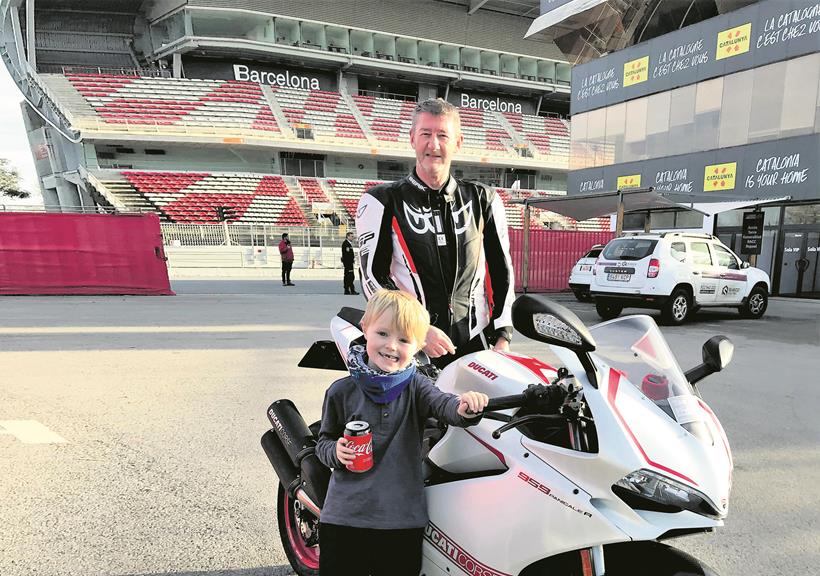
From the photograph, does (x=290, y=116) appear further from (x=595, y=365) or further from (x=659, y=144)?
(x=595, y=365)

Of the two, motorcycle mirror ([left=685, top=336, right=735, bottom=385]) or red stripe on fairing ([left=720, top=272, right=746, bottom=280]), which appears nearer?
motorcycle mirror ([left=685, top=336, right=735, bottom=385])

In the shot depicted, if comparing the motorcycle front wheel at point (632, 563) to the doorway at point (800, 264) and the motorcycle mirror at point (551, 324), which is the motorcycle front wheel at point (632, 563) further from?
the doorway at point (800, 264)

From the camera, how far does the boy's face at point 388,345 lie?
4.95 feet

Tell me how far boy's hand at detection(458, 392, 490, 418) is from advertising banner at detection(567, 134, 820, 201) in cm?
Result: 1438

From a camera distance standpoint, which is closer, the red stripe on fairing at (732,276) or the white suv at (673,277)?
the white suv at (673,277)

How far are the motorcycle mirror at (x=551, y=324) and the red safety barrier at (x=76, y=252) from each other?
12906 mm

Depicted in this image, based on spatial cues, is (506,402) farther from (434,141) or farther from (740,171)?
(740,171)

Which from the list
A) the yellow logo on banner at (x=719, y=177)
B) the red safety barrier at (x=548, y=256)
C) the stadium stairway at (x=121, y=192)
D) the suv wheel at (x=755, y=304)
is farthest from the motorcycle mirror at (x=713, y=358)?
the stadium stairway at (x=121, y=192)

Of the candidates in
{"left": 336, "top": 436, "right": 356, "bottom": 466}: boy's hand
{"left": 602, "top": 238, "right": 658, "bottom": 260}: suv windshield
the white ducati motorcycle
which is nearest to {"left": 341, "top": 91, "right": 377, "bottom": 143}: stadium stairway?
{"left": 602, "top": 238, "right": 658, "bottom": 260}: suv windshield

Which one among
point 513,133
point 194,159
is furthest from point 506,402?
point 513,133

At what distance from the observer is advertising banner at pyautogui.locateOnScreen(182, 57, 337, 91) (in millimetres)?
37656

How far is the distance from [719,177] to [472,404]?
2067cm

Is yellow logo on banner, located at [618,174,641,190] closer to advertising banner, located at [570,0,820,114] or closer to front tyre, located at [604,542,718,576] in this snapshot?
advertising banner, located at [570,0,820,114]

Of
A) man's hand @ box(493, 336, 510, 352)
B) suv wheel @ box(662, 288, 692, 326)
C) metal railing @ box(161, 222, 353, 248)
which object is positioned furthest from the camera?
metal railing @ box(161, 222, 353, 248)
